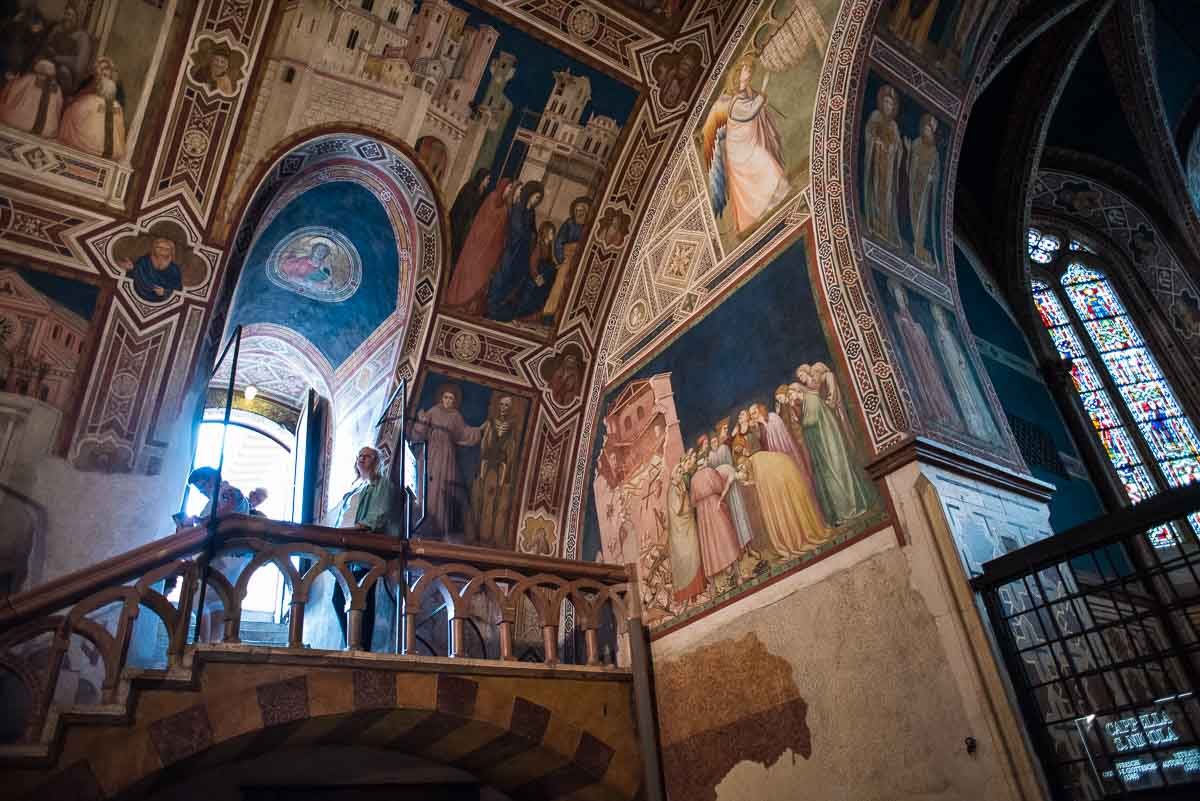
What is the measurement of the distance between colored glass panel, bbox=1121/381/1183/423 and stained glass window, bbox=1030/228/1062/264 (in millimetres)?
2335

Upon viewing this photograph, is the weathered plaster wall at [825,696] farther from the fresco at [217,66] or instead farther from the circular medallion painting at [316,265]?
the fresco at [217,66]

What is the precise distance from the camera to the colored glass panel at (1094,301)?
41.5 feet

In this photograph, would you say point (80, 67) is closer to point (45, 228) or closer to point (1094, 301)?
point (45, 228)

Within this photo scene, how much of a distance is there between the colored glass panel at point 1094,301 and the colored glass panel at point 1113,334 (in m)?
0.11

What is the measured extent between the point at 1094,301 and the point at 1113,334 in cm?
62

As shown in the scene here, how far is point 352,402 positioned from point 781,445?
558 centimetres

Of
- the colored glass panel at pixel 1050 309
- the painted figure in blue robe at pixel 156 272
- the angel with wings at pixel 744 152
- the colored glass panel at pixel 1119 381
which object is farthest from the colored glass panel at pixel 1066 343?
the painted figure in blue robe at pixel 156 272

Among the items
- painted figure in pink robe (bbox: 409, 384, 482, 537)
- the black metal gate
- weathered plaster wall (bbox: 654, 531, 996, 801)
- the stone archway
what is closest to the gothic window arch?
the black metal gate

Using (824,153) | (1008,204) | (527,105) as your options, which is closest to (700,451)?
(824,153)

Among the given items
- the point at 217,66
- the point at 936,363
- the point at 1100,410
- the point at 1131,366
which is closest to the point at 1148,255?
the point at 1131,366

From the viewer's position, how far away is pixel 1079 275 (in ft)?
42.7

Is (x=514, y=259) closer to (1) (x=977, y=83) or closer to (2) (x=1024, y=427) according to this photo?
(1) (x=977, y=83)

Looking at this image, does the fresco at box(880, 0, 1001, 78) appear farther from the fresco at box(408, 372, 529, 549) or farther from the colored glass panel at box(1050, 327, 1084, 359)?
the colored glass panel at box(1050, 327, 1084, 359)

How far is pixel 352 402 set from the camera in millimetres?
10586
